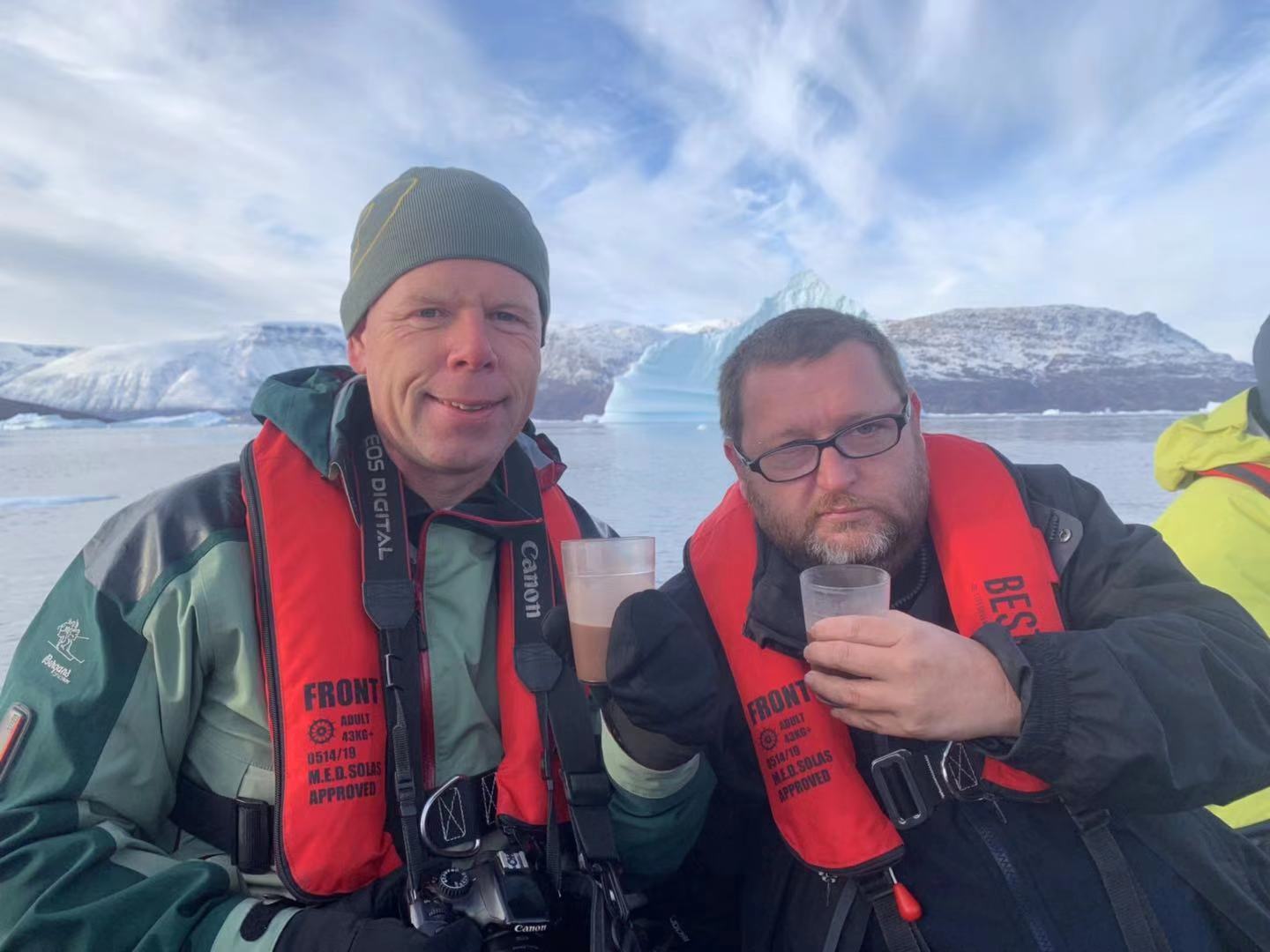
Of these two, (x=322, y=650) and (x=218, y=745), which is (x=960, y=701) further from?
(x=218, y=745)

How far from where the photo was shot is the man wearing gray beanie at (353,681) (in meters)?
1.33

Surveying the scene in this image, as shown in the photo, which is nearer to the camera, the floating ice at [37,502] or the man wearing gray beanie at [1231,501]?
the man wearing gray beanie at [1231,501]

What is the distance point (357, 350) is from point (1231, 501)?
278 cm

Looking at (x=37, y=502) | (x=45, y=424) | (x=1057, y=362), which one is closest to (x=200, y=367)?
(x=45, y=424)

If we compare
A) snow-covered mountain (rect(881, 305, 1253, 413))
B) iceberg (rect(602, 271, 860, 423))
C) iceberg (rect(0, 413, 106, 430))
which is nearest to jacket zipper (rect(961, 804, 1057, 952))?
iceberg (rect(602, 271, 860, 423))

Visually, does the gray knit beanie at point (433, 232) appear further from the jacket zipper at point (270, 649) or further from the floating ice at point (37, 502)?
the floating ice at point (37, 502)

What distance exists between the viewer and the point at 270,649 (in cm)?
153

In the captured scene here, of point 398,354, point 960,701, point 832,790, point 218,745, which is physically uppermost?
point 398,354

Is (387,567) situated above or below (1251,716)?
above

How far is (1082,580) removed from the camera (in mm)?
1756

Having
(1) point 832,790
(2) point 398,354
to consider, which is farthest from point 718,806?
(2) point 398,354

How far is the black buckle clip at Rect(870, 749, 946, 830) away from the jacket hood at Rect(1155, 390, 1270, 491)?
162cm

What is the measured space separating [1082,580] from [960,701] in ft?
2.36

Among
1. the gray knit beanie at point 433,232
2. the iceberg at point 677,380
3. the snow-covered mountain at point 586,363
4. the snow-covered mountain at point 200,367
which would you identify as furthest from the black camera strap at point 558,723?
the snow-covered mountain at point 200,367
